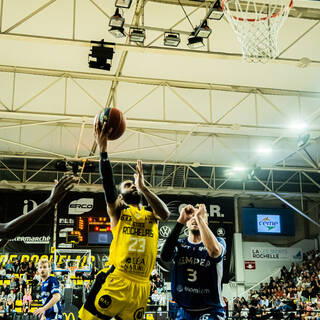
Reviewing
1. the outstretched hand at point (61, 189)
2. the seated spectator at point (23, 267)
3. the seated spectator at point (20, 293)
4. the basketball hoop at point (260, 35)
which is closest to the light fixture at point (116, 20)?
the basketball hoop at point (260, 35)

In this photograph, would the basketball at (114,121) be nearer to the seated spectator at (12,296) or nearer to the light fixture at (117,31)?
the light fixture at (117,31)

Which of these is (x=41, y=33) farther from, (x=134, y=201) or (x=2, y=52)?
(x=134, y=201)

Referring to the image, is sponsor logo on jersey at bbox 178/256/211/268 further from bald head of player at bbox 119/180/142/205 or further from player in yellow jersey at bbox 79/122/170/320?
bald head of player at bbox 119/180/142/205

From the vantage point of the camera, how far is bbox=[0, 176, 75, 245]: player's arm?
2.79 m

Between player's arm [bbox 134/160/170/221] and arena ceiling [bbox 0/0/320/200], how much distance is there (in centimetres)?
550

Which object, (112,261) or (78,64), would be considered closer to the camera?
(112,261)

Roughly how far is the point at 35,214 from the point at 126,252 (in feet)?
5.49

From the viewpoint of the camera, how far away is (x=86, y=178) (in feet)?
75.6

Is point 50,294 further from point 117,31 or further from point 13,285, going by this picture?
point 13,285

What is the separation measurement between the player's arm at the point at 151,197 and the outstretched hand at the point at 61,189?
1.38 meters

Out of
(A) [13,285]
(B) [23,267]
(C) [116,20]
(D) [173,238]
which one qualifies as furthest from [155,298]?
(D) [173,238]

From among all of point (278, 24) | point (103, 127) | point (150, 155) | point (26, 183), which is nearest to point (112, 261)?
point (103, 127)

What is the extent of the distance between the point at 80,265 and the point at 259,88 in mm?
11859

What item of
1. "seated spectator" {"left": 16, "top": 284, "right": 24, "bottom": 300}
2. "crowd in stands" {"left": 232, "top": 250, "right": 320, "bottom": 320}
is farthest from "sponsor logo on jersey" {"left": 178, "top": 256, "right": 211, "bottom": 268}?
"seated spectator" {"left": 16, "top": 284, "right": 24, "bottom": 300}
